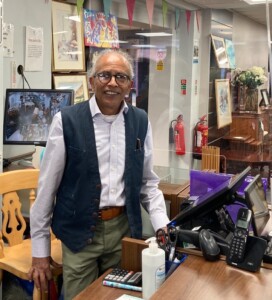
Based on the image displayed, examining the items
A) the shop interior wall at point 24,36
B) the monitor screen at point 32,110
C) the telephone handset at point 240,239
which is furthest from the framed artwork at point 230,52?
the telephone handset at point 240,239

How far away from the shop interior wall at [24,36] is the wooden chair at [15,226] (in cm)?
63

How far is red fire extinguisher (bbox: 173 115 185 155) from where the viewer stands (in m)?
5.70

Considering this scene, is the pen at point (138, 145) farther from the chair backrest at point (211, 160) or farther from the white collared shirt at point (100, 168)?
the chair backrest at point (211, 160)

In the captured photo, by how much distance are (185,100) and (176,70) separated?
41 cm

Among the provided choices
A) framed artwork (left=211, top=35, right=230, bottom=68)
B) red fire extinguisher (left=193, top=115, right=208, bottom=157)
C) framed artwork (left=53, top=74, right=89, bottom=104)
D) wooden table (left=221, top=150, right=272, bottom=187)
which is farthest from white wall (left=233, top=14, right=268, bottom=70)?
framed artwork (left=53, top=74, right=89, bottom=104)

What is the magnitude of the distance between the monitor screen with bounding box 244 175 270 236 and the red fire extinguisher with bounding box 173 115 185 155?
385 cm

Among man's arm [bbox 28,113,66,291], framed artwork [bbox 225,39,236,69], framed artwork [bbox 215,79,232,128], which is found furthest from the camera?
framed artwork [bbox 225,39,236,69]

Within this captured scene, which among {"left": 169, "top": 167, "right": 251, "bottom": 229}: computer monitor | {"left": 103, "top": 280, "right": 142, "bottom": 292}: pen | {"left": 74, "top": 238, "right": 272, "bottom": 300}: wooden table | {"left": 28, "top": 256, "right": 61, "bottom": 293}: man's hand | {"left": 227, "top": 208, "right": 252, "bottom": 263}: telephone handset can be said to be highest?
{"left": 169, "top": 167, "right": 251, "bottom": 229}: computer monitor

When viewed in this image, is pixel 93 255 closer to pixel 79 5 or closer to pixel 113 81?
pixel 113 81

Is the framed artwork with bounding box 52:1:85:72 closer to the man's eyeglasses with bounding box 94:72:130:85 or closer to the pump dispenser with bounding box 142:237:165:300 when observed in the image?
the man's eyeglasses with bounding box 94:72:130:85

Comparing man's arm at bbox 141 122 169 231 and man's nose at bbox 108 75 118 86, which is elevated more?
man's nose at bbox 108 75 118 86

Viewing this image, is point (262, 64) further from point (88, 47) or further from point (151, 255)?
point (151, 255)

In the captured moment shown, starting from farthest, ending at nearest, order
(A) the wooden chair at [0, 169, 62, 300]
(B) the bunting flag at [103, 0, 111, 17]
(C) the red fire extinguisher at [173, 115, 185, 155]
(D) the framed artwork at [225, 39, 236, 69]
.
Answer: (D) the framed artwork at [225, 39, 236, 69]
(C) the red fire extinguisher at [173, 115, 185, 155]
(B) the bunting flag at [103, 0, 111, 17]
(A) the wooden chair at [0, 169, 62, 300]

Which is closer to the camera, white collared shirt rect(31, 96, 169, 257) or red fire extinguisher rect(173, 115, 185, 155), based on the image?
white collared shirt rect(31, 96, 169, 257)
